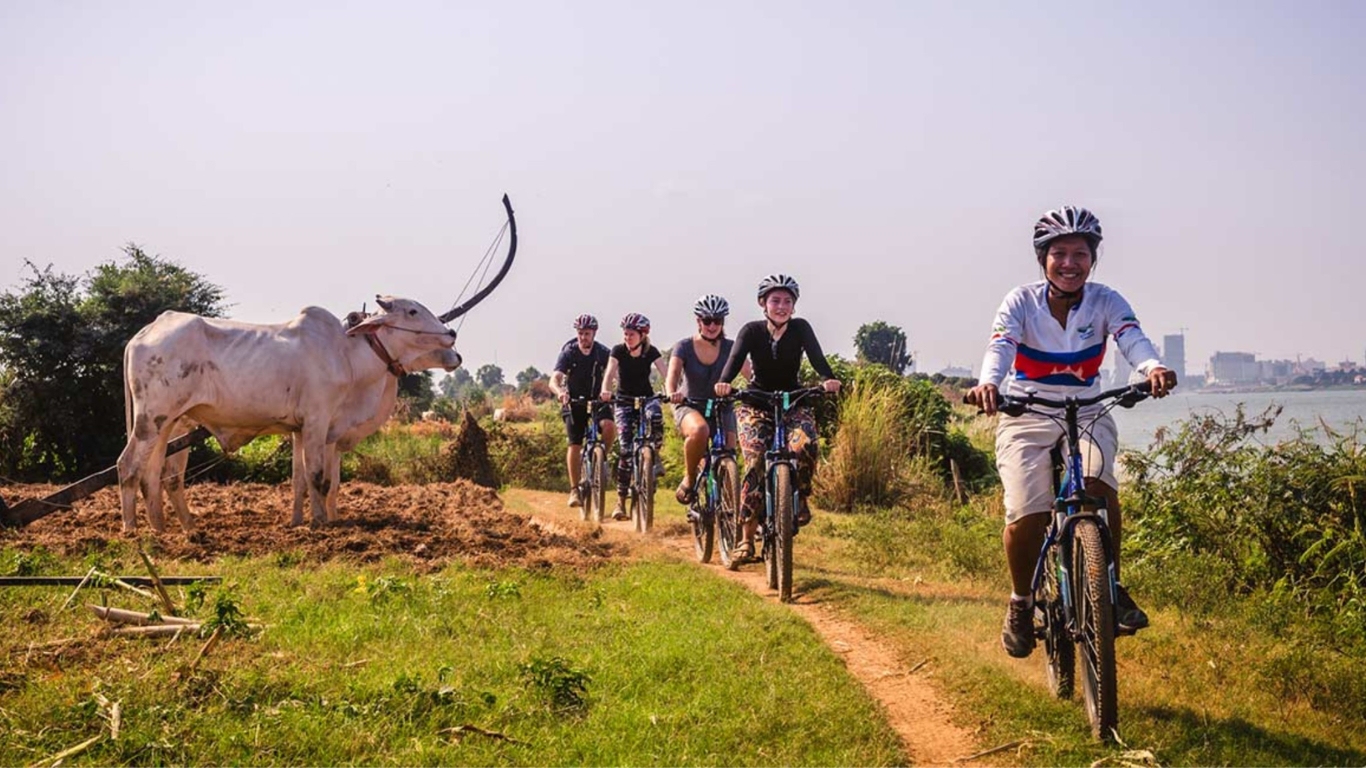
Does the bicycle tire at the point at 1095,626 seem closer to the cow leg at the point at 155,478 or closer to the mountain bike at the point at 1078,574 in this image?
the mountain bike at the point at 1078,574

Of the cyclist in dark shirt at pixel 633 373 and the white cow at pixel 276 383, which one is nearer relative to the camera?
the white cow at pixel 276 383

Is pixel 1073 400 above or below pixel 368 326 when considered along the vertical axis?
below

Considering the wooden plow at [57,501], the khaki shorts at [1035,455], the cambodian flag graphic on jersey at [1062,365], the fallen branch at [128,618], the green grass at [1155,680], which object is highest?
the cambodian flag graphic on jersey at [1062,365]

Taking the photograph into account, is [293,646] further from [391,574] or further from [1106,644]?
[1106,644]

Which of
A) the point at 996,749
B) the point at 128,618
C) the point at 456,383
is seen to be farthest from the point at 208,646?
the point at 456,383

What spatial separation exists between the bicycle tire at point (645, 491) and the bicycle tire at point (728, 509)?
2.52m

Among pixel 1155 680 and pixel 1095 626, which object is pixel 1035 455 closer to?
pixel 1095 626

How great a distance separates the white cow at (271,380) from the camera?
10.5 metres

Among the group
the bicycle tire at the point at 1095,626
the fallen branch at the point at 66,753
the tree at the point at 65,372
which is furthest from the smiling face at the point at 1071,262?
the tree at the point at 65,372

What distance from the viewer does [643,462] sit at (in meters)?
13.0

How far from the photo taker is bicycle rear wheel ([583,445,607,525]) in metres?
13.8

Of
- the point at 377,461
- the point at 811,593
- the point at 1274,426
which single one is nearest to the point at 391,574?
the point at 811,593

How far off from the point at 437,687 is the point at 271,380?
19.5ft

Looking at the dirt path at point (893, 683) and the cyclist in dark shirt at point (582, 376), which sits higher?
the cyclist in dark shirt at point (582, 376)
